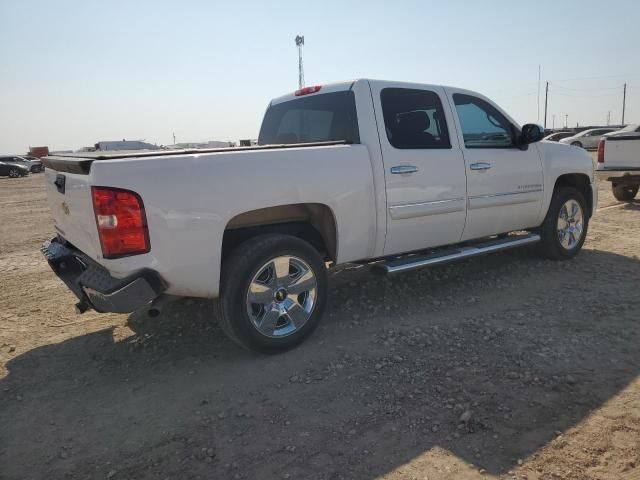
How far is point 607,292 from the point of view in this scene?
4750 mm

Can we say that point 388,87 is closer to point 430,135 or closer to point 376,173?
point 430,135

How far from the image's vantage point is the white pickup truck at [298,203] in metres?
3.01

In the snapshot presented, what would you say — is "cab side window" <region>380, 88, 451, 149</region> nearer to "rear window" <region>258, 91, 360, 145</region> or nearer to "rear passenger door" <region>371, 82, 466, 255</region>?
"rear passenger door" <region>371, 82, 466, 255</region>

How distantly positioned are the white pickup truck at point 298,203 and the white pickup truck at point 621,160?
17.5 feet

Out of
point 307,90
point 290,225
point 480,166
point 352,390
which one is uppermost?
point 307,90

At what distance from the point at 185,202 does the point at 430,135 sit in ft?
8.07

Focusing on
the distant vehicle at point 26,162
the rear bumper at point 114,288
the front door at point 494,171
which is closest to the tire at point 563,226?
the front door at point 494,171

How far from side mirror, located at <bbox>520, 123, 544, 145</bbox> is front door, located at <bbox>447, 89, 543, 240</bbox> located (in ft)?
0.34

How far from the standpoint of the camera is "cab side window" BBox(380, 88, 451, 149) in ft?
13.8

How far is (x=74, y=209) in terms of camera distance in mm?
3293

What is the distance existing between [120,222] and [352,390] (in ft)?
5.85

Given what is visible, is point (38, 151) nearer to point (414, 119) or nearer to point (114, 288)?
point (414, 119)

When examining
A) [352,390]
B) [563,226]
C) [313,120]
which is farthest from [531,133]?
[352,390]

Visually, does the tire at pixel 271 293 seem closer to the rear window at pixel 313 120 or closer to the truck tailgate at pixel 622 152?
the rear window at pixel 313 120
